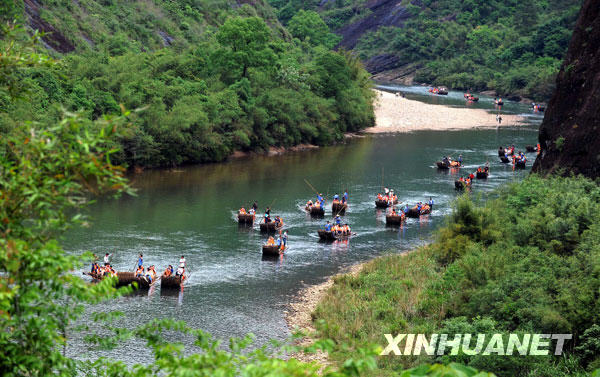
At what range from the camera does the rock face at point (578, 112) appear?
3650 cm

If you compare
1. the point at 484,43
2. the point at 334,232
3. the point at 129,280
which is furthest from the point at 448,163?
the point at 484,43

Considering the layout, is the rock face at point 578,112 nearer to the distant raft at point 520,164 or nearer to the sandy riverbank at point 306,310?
the sandy riverbank at point 306,310

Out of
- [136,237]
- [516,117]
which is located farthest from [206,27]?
[136,237]

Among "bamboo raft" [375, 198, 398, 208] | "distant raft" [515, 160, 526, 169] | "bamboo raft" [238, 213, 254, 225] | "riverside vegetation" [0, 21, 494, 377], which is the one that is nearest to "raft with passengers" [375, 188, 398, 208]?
"bamboo raft" [375, 198, 398, 208]

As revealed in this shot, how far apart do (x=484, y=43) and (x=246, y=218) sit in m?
125

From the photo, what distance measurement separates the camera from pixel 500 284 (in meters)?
22.9

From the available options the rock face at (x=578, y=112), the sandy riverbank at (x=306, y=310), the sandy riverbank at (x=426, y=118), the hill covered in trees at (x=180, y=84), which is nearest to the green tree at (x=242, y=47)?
the hill covered in trees at (x=180, y=84)

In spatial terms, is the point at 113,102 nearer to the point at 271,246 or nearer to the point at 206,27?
the point at 271,246

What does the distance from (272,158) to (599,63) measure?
3537 cm

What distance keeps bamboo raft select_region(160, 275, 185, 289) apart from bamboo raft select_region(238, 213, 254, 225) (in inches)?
492

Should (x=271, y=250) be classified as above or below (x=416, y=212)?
below

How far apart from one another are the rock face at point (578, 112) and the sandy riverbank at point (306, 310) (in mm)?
14549

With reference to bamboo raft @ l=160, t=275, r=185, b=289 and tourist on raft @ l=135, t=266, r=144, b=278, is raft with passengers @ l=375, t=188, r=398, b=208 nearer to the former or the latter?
bamboo raft @ l=160, t=275, r=185, b=289

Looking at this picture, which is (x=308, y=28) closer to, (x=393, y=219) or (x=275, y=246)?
(x=393, y=219)
